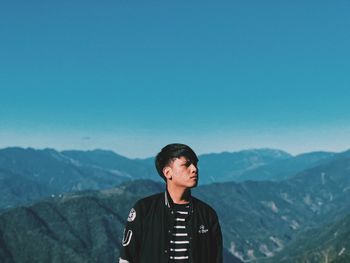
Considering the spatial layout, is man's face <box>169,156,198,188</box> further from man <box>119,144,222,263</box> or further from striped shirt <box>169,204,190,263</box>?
striped shirt <box>169,204,190,263</box>

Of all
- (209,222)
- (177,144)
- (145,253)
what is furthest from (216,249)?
(177,144)

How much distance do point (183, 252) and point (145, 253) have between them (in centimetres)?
74

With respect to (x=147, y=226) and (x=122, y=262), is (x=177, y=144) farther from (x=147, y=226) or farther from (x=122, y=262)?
(x=122, y=262)

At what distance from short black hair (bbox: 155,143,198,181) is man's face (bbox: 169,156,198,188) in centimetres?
8

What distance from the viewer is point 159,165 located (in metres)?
11.3

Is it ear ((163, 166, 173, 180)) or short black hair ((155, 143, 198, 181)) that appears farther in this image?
ear ((163, 166, 173, 180))

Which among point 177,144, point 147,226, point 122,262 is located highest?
point 177,144

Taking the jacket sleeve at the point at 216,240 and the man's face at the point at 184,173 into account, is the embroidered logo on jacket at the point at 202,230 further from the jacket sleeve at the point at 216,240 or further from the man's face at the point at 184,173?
the man's face at the point at 184,173

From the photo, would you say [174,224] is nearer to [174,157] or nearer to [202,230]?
[202,230]

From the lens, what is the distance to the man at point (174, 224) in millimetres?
10664

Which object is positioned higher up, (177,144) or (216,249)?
(177,144)

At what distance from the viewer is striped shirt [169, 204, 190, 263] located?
1072cm

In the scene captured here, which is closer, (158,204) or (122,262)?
(122,262)

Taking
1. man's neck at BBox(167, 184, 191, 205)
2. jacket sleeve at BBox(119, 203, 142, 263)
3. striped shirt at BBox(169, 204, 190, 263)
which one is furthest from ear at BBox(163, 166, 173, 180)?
jacket sleeve at BBox(119, 203, 142, 263)
